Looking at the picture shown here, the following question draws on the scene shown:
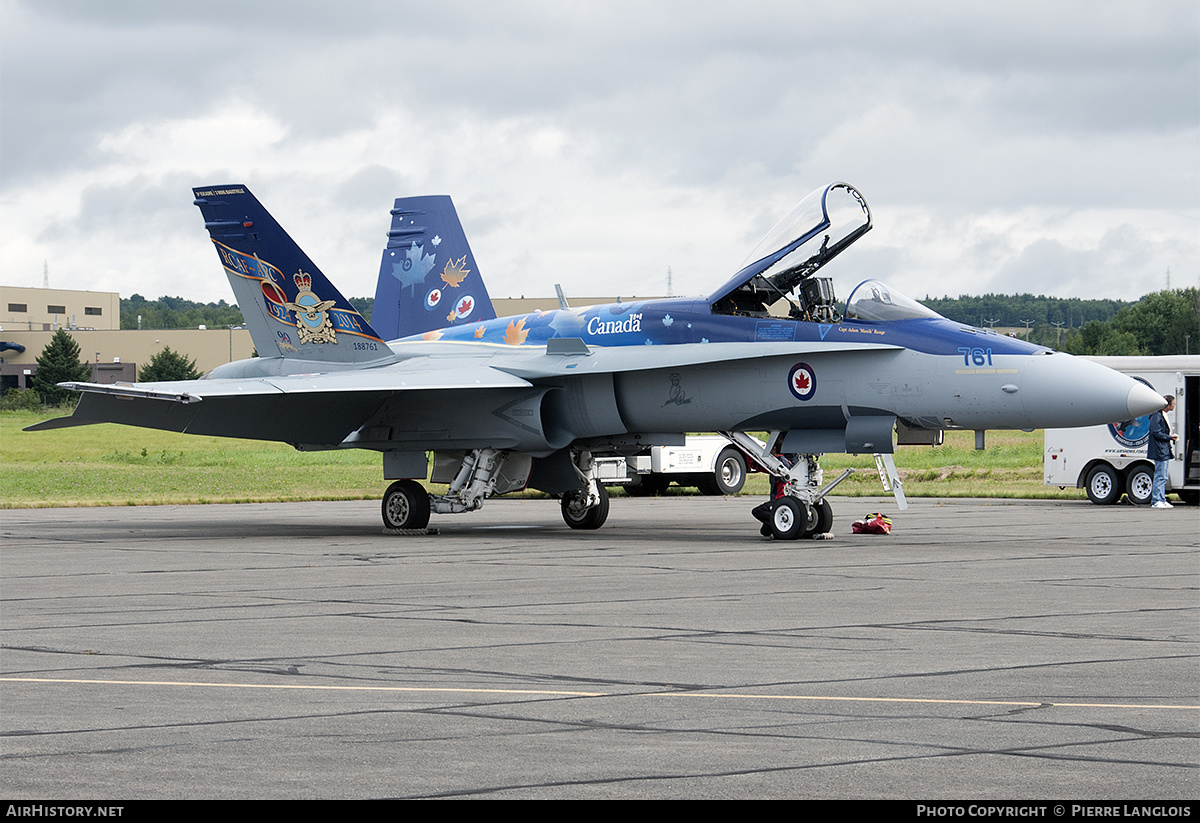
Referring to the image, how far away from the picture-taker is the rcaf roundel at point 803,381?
1631cm

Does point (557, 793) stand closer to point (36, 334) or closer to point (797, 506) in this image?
point (797, 506)

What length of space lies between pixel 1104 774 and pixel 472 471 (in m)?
14.0

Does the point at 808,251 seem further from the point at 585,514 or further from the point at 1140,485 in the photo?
the point at 1140,485

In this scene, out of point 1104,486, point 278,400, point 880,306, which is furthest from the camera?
point 1104,486

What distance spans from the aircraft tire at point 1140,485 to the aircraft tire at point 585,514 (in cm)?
1084

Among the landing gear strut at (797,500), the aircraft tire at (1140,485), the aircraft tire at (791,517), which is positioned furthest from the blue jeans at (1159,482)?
the aircraft tire at (791,517)

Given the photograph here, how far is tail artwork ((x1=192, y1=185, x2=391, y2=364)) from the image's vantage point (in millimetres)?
19812

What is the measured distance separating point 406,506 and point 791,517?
522 centimetres

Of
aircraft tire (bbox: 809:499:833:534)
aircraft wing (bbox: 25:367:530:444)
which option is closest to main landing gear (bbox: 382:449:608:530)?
aircraft wing (bbox: 25:367:530:444)

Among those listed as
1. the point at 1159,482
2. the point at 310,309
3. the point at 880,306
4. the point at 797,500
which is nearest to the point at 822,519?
the point at 797,500

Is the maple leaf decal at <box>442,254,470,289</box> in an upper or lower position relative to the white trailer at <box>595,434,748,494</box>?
upper

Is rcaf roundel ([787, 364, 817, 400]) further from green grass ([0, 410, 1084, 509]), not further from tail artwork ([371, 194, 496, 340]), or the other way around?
green grass ([0, 410, 1084, 509])

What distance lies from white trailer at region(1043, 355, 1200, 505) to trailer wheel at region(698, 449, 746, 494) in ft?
21.1

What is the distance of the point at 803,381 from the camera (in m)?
16.4
